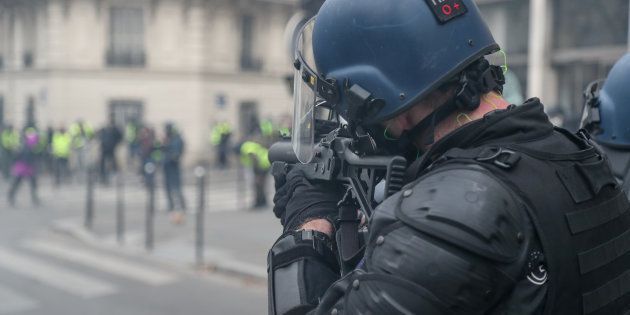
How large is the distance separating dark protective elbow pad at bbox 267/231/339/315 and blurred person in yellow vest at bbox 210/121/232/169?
20.6 metres

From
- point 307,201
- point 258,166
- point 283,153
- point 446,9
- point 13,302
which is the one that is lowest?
point 13,302

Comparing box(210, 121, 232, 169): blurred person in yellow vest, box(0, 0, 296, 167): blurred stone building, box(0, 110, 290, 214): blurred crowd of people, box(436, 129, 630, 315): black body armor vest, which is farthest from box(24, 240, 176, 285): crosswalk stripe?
box(0, 0, 296, 167): blurred stone building

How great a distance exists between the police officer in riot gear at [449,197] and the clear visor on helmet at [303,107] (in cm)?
1

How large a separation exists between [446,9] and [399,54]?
148 millimetres

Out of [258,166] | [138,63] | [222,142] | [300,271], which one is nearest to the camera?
[300,271]

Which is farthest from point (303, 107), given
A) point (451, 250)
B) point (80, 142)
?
point (80, 142)

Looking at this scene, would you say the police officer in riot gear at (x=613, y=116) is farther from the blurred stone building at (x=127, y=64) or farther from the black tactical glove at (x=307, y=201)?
the blurred stone building at (x=127, y=64)

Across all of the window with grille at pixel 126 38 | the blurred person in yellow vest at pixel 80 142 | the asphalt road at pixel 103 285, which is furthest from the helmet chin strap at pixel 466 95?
the window with grille at pixel 126 38

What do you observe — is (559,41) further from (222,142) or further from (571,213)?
(571,213)

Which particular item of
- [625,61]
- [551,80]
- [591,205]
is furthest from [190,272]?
[551,80]

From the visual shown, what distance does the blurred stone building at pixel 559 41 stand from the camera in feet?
48.8

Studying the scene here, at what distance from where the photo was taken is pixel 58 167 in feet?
59.9

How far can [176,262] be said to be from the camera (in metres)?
8.70

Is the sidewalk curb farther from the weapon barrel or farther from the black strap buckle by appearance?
the black strap buckle
